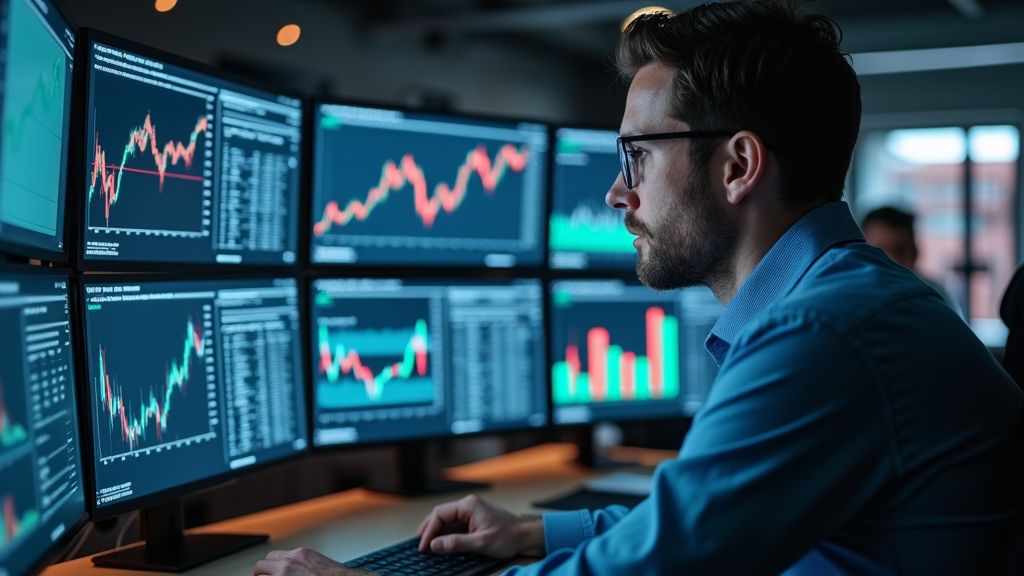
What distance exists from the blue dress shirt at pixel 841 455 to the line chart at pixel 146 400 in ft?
1.99

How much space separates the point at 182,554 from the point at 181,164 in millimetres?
591

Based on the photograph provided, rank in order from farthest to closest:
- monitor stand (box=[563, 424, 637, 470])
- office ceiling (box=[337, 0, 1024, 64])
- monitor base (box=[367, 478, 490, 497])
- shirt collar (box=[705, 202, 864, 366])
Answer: office ceiling (box=[337, 0, 1024, 64]), monitor stand (box=[563, 424, 637, 470]), monitor base (box=[367, 478, 490, 497]), shirt collar (box=[705, 202, 864, 366])

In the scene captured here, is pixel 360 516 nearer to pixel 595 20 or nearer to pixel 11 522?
pixel 11 522

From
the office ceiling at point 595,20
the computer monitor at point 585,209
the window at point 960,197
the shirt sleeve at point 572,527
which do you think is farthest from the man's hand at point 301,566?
the window at point 960,197

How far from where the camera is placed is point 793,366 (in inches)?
36.9

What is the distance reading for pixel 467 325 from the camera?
201 centimetres

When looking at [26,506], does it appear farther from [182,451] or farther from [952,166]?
[952,166]

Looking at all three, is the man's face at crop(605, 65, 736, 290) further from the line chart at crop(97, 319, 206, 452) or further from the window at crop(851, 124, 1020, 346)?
the window at crop(851, 124, 1020, 346)

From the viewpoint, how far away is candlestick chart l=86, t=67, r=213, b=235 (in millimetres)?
1270

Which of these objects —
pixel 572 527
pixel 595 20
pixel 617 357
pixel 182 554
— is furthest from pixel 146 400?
pixel 595 20

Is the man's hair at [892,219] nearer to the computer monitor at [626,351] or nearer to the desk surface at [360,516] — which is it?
the computer monitor at [626,351]

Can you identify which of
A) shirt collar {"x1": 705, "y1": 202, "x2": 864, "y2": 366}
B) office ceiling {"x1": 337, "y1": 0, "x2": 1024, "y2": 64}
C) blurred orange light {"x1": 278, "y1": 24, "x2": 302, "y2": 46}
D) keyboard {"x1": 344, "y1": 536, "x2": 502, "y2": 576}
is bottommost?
keyboard {"x1": 344, "y1": 536, "x2": 502, "y2": 576}

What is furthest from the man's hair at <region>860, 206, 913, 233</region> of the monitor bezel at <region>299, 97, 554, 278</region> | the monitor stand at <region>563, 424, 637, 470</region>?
the monitor bezel at <region>299, 97, 554, 278</region>

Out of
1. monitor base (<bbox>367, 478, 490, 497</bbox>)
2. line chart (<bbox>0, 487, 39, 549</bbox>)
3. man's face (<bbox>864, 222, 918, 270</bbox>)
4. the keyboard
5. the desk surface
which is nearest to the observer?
line chart (<bbox>0, 487, 39, 549</bbox>)
